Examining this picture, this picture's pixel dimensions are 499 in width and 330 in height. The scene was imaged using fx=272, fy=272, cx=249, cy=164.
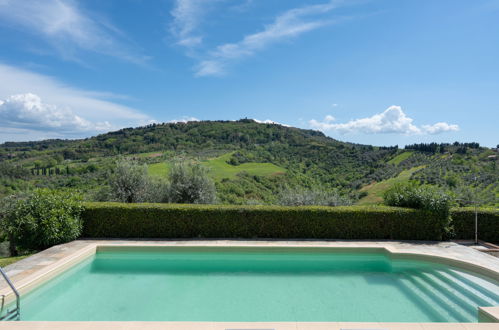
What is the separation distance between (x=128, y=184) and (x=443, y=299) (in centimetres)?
Result: 1153

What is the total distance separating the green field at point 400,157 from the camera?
4706 centimetres

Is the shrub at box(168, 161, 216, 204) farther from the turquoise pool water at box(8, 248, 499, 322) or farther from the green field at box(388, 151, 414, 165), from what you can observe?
the green field at box(388, 151, 414, 165)

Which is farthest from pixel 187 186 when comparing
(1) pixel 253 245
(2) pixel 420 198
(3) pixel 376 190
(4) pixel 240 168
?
(4) pixel 240 168

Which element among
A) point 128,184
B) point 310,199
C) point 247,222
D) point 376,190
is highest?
point 128,184

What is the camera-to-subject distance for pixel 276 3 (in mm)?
11648

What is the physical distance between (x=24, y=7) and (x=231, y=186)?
23748 millimetres

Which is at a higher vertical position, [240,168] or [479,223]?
[240,168]

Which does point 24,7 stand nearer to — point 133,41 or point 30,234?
point 133,41

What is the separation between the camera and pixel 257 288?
6.49 metres

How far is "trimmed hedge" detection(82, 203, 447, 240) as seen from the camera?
31.2 ft

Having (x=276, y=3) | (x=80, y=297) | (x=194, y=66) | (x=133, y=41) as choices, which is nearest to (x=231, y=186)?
(x=194, y=66)

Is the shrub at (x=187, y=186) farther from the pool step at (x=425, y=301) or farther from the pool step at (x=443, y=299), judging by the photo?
the pool step at (x=443, y=299)

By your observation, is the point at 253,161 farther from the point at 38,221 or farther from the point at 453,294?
the point at 453,294

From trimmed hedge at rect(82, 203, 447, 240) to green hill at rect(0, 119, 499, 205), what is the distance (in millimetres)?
3999
